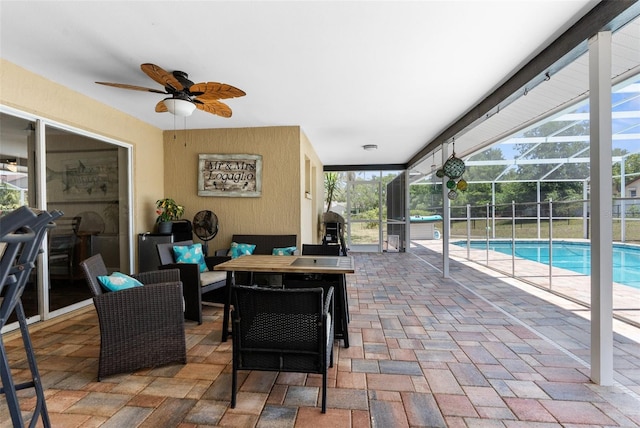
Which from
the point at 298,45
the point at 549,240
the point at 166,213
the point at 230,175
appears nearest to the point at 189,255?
the point at 166,213

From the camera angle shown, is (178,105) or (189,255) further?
(189,255)

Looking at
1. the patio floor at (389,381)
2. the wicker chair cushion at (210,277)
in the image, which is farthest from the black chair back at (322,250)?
the wicker chair cushion at (210,277)

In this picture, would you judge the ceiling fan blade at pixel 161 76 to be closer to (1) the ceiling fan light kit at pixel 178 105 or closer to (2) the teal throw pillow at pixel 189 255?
(1) the ceiling fan light kit at pixel 178 105

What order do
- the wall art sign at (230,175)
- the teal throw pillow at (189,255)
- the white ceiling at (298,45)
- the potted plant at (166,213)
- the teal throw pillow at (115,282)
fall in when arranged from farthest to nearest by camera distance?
the wall art sign at (230,175)
the potted plant at (166,213)
the teal throw pillow at (189,255)
the teal throw pillow at (115,282)
the white ceiling at (298,45)

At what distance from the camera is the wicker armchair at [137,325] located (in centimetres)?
200

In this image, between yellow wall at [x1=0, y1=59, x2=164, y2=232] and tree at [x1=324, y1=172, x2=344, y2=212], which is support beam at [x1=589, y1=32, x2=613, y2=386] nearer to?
yellow wall at [x1=0, y1=59, x2=164, y2=232]

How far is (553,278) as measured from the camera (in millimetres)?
4684

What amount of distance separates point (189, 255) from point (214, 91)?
1974mm

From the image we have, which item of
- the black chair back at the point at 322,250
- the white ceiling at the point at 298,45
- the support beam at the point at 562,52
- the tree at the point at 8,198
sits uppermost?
the white ceiling at the point at 298,45

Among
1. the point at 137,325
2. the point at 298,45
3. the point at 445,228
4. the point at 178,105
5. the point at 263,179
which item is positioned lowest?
the point at 137,325

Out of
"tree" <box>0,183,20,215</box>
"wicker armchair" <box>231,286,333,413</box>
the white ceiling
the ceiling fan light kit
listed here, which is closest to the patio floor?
"wicker armchair" <box>231,286,333,413</box>

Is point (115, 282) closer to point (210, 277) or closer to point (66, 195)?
point (210, 277)

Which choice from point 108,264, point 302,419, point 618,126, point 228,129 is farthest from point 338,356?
point 618,126

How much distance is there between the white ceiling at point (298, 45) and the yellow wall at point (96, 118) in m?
0.13
